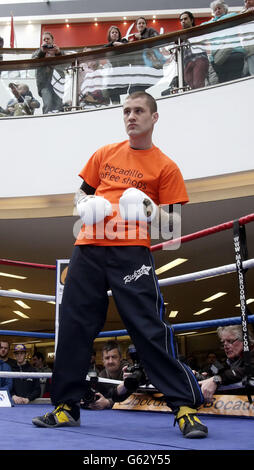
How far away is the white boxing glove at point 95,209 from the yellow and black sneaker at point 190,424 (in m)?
0.56

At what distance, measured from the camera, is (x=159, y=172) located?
4.62ft

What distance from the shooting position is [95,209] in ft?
4.35

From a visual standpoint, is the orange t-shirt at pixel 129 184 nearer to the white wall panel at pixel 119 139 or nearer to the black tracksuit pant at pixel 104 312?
the black tracksuit pant at pixel 104 312

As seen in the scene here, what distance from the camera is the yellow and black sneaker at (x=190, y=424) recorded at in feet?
3.65

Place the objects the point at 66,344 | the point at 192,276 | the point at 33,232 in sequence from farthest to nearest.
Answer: the point at 33,232 → the point at 192,276 → the point at 66,344

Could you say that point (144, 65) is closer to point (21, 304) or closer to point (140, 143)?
point (140, 143)

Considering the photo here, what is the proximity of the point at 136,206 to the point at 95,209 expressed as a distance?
0.12m

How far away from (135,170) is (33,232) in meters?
4.13

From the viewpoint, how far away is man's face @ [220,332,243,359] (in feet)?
6.52

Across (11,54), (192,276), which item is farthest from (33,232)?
(192,276)

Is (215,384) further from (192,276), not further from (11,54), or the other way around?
(11,54)

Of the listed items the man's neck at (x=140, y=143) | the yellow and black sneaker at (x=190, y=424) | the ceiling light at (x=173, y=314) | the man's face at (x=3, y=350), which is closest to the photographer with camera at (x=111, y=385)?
the yellow and black sneaker at (x=190, y=424)

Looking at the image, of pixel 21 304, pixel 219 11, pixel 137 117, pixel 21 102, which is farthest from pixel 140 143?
pixel 21 304

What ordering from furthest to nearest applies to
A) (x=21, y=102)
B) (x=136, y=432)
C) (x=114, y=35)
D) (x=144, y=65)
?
(x=114, y=35), (x=21, y=102), (x=144, y=65), (x=136, y=432)
